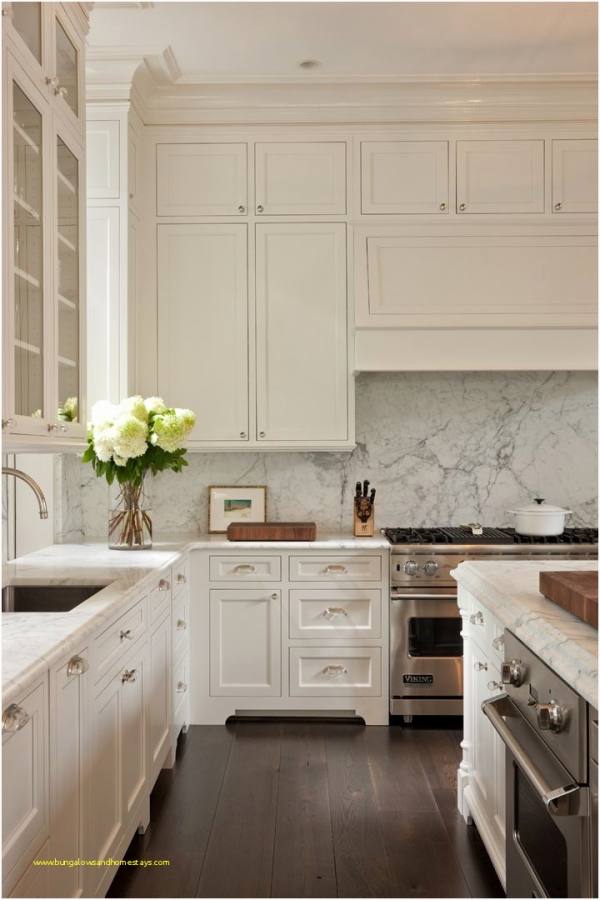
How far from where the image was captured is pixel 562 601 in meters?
1.75

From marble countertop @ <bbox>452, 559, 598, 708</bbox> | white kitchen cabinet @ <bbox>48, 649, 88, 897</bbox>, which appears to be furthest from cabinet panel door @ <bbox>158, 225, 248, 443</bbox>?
white kitchen cabinet @ <bbox>48, 649, 88, 897</bbox>

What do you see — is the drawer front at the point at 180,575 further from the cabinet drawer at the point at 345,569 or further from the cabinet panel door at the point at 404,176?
the cabinet panel door at the point at 404,176

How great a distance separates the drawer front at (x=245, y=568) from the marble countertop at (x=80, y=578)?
0.05m

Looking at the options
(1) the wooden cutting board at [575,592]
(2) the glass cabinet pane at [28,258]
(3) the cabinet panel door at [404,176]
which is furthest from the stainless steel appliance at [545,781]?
(3) the cabinet panel door at [404,176]

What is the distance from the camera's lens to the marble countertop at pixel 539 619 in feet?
4.57

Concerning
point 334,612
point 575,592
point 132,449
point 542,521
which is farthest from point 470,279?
point 575,592

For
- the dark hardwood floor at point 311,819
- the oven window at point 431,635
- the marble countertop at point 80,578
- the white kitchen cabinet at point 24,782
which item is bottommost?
the dark hardwood floor at point 311,819

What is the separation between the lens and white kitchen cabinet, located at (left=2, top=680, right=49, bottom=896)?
4.58 ft

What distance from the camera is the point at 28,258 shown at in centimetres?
213

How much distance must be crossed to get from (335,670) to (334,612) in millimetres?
278

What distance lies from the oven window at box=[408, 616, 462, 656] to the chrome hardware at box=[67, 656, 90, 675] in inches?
82.9

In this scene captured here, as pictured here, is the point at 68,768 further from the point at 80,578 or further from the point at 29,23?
the point at 29,23

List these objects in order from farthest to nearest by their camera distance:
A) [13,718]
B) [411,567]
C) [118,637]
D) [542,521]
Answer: [542,521]
[411,567]
[118,637]
[13,718]

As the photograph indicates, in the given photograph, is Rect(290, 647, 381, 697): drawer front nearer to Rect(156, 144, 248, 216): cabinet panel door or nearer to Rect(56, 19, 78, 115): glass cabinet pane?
Rect(156, 144, 248, 216): cabinet panel door
